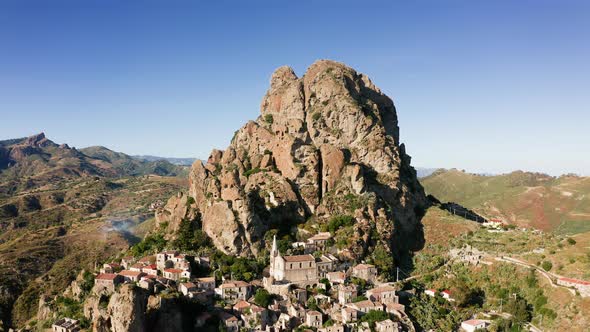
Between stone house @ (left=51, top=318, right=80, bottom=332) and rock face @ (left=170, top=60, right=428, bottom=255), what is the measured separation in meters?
22.2

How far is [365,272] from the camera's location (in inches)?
2699

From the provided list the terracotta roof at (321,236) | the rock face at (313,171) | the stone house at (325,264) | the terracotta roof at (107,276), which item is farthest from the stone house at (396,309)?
the terracotta roof at (107,276)

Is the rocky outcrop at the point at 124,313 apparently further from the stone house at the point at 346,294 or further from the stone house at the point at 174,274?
the stone house at the point at 346,294

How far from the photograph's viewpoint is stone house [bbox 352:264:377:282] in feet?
225

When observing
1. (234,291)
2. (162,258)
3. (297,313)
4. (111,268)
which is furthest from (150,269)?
(297,313)

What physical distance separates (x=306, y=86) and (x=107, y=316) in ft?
219

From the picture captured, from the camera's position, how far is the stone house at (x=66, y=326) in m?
56.2

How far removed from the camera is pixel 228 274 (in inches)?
2562

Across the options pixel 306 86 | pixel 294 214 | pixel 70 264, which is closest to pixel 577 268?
pixel 294 214

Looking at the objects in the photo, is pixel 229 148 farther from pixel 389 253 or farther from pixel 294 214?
pixel 389 253

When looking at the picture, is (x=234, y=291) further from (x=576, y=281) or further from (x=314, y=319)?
(x=576, y=281)

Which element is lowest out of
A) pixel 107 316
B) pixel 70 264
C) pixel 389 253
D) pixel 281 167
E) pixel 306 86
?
pixel 70 264

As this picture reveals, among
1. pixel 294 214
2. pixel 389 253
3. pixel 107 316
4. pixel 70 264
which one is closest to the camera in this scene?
pixel 107 316

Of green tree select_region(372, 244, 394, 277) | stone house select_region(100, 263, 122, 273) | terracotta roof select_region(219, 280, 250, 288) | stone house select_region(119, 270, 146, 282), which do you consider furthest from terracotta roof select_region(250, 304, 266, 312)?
stone house select_region(100, 263, 122, 273)
